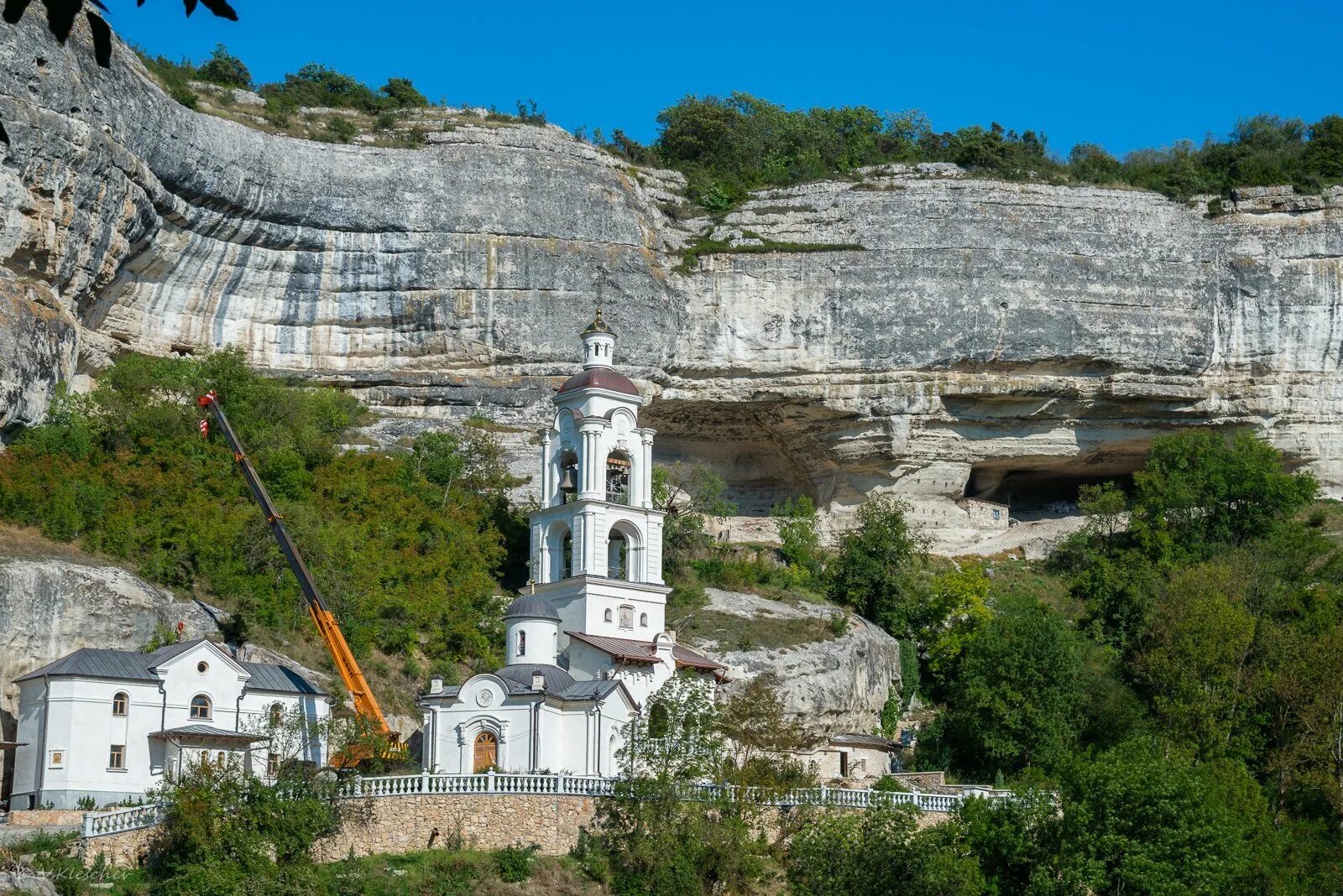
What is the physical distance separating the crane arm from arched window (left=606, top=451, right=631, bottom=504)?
6586mm

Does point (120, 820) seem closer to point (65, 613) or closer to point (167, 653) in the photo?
point (167, 653)

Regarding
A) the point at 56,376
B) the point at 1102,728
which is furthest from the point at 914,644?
the point at 56,376

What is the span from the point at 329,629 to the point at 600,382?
817 centimetres

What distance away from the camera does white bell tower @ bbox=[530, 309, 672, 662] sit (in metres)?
37.4

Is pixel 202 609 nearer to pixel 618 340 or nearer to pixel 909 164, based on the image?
pixel 618 340

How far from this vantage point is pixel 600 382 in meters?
39.1

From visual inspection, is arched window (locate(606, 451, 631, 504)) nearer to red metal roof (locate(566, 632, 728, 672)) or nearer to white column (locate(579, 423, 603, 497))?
white column (locate(579, 423, 603, 497))

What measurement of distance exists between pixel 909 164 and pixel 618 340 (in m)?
12.4

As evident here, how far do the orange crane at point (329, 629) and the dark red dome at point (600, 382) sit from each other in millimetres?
6836

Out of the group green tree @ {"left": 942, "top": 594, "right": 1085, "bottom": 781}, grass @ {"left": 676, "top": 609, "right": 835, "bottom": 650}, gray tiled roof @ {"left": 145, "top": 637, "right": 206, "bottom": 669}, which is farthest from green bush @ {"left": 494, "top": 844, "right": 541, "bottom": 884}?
green tree @ {"left": 942, "top": 594, "right": 1085, "bottom": 781}

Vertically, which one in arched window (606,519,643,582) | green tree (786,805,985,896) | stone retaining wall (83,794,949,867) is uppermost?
arched window (606,519,643,582)

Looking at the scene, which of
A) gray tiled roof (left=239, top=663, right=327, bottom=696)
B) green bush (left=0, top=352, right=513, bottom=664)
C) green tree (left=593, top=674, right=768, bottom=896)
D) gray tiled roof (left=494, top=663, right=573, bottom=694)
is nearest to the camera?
green tree (left=593, top=674, right=768, bottom=896)

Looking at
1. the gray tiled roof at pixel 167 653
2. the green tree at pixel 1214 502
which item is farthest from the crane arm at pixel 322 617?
the green tree at pixel 1214 502

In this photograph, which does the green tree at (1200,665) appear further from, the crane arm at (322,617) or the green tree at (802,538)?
the crane arm at (322,617)
